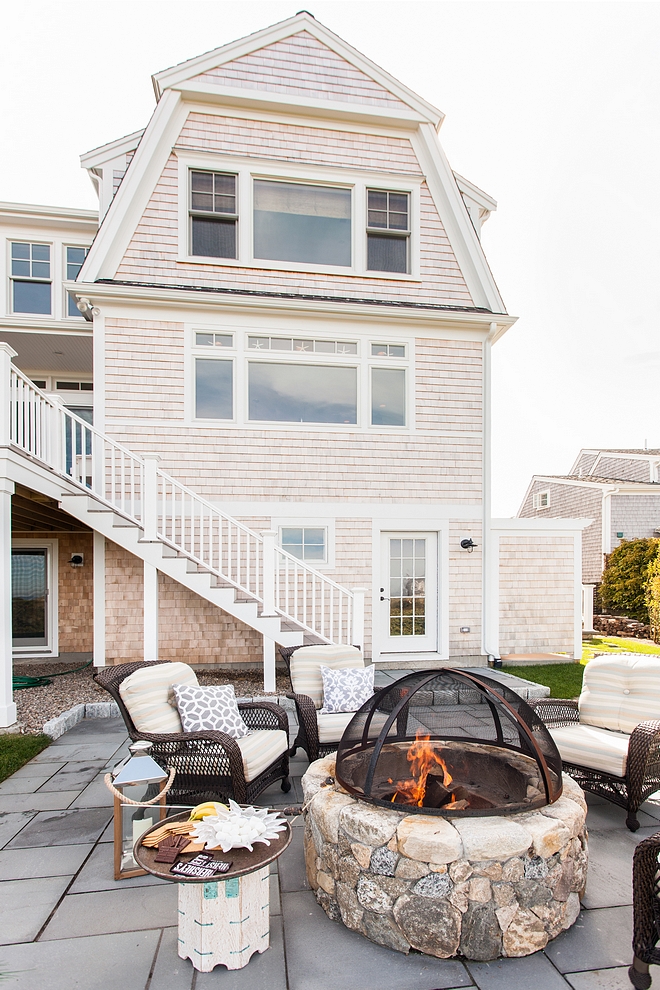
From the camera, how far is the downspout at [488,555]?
853 centimetres

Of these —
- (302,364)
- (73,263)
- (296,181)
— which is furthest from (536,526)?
(73,263)

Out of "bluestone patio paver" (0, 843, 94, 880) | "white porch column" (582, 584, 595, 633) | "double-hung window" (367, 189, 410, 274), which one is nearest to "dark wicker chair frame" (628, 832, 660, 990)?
"bluestone patio paver" (0, 843, 94, 880)

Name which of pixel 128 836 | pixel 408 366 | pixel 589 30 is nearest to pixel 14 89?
pixel 408 366

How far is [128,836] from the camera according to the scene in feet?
10.2

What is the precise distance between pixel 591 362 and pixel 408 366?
1610 centimetres

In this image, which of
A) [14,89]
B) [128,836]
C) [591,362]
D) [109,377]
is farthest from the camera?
[591,362]

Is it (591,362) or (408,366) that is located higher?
(591,362)

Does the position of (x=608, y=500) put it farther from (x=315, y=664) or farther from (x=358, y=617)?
(x=315, y=664)

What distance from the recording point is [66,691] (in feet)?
23.0

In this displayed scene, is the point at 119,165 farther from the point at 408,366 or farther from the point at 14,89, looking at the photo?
the point at 408,366

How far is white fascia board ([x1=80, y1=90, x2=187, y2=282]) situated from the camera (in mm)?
7695

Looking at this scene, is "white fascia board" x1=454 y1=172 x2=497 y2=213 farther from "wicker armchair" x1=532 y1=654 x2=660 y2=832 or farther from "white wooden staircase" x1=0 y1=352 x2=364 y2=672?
"wicker armchair" x1=532 y1=654 x2=660 y2=832

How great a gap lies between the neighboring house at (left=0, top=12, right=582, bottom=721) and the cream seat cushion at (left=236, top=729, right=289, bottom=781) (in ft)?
10.3

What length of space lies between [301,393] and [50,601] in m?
5.50
